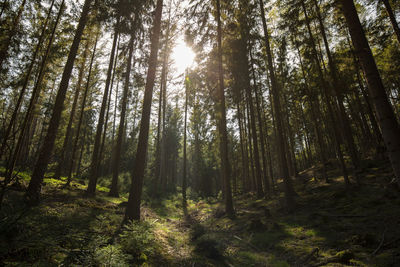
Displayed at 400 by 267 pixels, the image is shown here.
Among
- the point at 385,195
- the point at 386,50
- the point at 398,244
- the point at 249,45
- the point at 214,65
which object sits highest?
the point at 249,45

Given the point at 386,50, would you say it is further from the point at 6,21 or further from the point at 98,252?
the point at 6,21

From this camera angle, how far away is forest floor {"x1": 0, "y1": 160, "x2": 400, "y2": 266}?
3.45 m

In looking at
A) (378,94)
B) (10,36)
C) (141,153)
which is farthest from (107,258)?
(10,36)

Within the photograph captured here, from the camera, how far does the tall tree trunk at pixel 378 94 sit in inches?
131

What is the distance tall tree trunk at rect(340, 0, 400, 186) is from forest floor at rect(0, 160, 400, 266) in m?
2.29

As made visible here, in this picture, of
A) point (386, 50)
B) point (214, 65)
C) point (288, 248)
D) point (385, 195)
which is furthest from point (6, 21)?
point (386, 50)

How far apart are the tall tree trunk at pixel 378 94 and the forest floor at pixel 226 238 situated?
2.29 metres

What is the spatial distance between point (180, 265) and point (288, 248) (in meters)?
3.36

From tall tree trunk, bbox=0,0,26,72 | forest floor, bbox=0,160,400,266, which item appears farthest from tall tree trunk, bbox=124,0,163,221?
tall tree trunk, bbox=0,0,26,72

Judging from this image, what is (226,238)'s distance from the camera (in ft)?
25.2

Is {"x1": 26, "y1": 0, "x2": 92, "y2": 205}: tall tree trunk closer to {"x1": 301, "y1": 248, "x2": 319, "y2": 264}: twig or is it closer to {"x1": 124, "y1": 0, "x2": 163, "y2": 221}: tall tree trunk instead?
{"x1": 124, "y1": 0, "x2": 163, "y2": 221}: tall tree trunk

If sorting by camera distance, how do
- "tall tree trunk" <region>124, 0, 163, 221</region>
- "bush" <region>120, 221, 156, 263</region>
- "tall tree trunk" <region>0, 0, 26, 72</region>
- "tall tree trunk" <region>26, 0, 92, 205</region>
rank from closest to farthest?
"bush" <region>120, 221, 156, 263</region> < "tall tree trunk" <region>26, 0, 92, 205</region> < "tall tree trunk" <region>124, 0, 163, 221</region> < "tall tree trunk" <region>0, 0, 26, 72</region>

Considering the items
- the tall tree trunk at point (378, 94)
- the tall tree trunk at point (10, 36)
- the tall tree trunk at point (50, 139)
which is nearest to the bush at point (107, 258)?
the tall tree trunk at point (50, 139)

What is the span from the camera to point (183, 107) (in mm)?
22859
